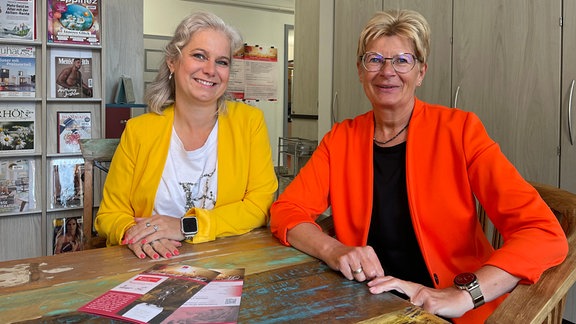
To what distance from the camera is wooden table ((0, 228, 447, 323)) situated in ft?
2.86

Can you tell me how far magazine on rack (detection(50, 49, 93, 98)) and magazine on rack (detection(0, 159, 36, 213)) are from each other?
538 millimetres

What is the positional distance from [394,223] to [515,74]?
5.45ft

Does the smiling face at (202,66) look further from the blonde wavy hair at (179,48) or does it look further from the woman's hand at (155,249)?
the woman's hand at (155,249)

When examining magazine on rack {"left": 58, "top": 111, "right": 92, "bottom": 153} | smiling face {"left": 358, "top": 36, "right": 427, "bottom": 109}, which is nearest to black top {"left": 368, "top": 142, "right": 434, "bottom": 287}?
smiling face {"left": 358, "top": 36, "right": 427, "bottom": 109}

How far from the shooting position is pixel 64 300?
0.94 metres

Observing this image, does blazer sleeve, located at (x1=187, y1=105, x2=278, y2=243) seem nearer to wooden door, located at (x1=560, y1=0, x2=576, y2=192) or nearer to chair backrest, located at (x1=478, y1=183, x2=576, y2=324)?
chair backrest, located at (x1=478, y1=183, x2=576, y2=324)

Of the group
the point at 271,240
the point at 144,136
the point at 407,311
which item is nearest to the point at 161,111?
the point at 144,136

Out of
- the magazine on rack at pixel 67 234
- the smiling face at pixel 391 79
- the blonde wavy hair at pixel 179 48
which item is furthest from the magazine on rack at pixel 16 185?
the smiling face at pixel 391 79

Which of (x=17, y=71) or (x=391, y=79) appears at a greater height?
(x=17, y=71)

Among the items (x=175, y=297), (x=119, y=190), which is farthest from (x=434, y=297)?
(x=119, y=190)

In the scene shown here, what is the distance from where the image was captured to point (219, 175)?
1.64 meters

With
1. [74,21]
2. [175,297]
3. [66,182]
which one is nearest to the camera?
[175,297]

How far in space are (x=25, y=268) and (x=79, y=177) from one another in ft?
7.98

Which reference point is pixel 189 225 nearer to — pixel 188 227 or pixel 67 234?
pixel 188 227
